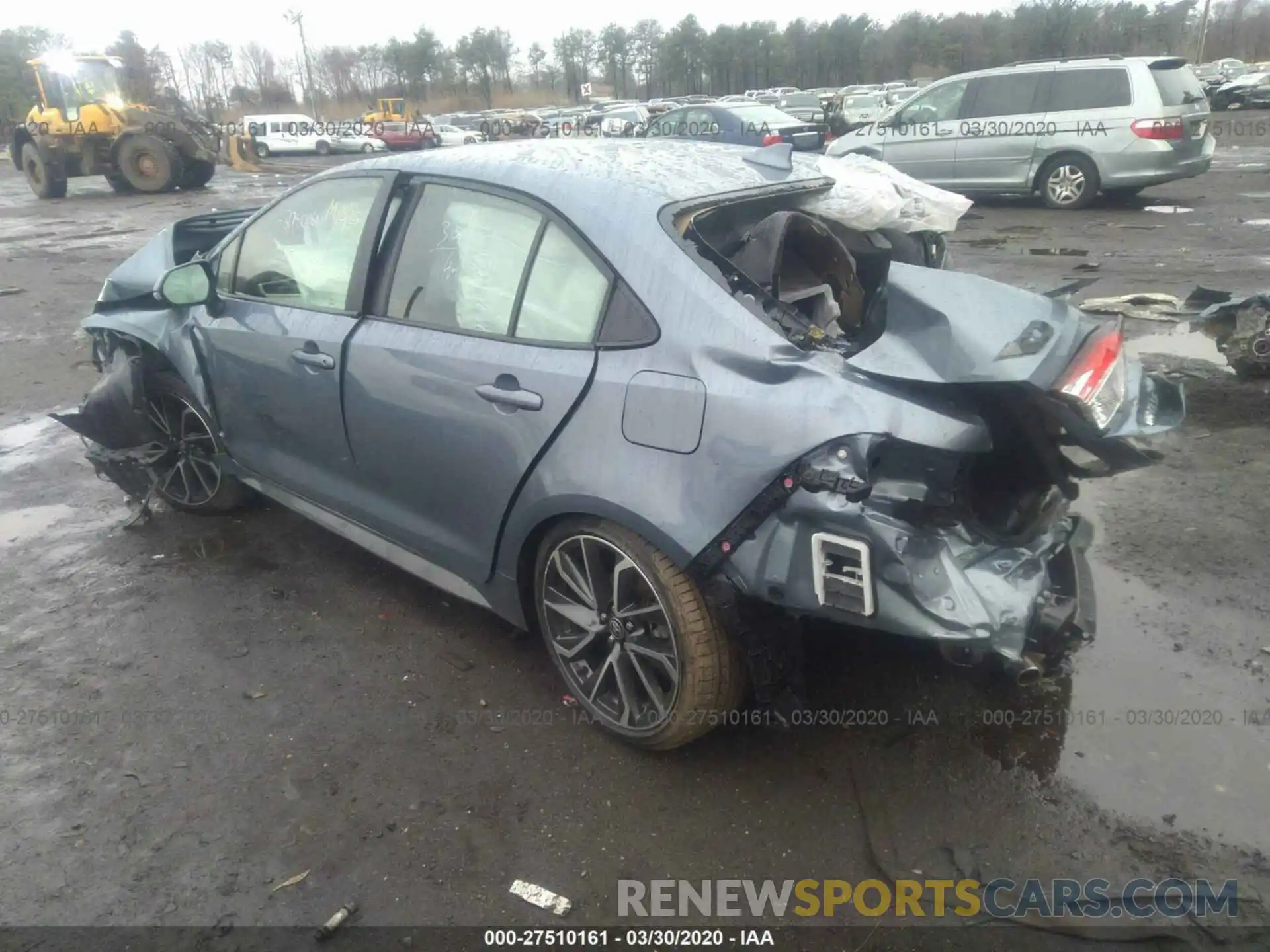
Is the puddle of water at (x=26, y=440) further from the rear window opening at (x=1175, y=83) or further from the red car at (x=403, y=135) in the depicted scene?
the red car at (x=403, y=135)

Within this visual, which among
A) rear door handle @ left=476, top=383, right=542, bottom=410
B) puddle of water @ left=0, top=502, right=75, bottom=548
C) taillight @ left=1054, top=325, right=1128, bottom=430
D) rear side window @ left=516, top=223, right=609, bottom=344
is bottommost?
puddle of water @ left=0, top=502, right=75, bottom=548

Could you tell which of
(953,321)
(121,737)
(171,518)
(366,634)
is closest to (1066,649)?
(953,321)

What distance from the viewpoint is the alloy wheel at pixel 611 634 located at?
2.64 metres

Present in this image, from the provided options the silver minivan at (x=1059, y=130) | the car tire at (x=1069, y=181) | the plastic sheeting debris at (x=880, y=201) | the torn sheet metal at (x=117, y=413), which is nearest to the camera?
the plastic sheeting debris at (x=880, y=201)

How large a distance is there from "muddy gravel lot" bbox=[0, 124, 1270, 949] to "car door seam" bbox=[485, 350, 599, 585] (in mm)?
555

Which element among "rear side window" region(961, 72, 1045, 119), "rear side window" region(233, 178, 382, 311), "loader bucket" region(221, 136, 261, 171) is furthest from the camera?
"loader bucket" region(221, 136, 261, 171)

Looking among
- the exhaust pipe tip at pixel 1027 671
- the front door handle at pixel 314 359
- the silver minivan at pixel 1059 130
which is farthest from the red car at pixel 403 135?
the exhaust pipe tip at pixel 1027 671

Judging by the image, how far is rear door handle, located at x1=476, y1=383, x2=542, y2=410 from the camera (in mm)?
2670

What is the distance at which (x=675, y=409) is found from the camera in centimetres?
241

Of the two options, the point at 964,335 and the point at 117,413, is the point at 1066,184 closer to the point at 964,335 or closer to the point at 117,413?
the point at 964,335

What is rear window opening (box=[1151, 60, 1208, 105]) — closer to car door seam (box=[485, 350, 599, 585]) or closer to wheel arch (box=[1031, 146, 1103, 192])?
wheel arch (box=[1031, 146, 1103, 192])

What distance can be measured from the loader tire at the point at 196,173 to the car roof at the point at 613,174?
19614 mm

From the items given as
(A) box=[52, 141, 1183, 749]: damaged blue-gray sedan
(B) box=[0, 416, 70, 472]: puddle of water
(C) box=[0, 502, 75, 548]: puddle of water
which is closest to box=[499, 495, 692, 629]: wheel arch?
(A) box=[52, 141, 1183, 749]: damaged blue-gray sedan

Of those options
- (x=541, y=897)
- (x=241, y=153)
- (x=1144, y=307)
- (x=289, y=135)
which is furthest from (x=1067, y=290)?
(x=289, y=135)
